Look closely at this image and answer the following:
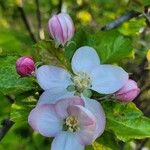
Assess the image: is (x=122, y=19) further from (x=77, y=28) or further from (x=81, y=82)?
(x=81, y=82)

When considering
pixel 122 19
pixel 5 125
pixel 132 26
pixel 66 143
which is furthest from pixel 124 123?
pixel 132 26

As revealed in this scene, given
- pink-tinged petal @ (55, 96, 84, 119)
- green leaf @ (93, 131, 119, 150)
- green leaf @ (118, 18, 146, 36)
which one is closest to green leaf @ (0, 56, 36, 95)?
pink-tinged petal @ (55, 96, 84, 119)

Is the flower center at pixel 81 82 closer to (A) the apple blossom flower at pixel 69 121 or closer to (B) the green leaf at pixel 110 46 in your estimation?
(A) the apple blossom flower at pixel 69 121

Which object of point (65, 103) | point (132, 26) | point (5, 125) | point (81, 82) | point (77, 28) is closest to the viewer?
point (65, 103)

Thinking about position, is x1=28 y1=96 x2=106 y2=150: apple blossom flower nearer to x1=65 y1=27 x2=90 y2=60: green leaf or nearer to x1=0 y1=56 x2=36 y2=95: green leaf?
x1=0 y1=56 x2=36 y2=95: green leaf

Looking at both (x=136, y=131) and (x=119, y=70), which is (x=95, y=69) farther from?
(x=136, y=131)

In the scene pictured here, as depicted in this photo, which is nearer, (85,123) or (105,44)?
(85,123)

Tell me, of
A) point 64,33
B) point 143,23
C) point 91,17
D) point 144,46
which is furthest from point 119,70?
point 91,17
